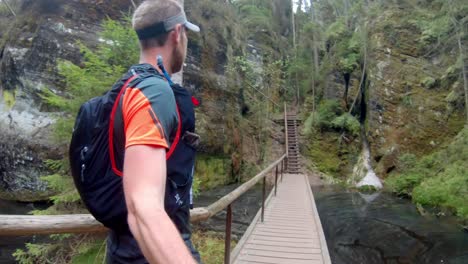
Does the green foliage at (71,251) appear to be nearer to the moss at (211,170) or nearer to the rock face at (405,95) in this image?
the moss at (211,170)

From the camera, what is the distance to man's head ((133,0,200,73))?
1298mm

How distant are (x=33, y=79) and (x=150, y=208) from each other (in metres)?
12.7

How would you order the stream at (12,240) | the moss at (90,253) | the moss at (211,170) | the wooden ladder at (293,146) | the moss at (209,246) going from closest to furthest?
1. the moss at (90,253)
2. the moss at (209,246)
3. the stream at (12,240)
4. the moss at (211,170)
5. the wooden ladder at (293,146)

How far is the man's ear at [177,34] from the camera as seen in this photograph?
4.36 ft

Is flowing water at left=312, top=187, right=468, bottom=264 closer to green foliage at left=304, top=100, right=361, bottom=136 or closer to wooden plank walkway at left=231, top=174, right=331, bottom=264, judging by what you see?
wooden plank walkway at left=231, top=174, right=331, bottom=264

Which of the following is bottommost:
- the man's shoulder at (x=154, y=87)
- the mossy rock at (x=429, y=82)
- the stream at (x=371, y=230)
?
the stream at (x=371, y=230)

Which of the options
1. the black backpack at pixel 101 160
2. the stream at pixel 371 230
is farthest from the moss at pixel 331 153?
the black backpack at pixel 101 160

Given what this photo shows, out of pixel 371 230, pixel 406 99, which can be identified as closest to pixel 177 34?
pixel 371 230

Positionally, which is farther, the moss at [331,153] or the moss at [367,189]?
the moss at [331,153]

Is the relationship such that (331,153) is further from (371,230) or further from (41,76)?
(41,76)

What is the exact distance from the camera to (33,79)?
39.1 feet

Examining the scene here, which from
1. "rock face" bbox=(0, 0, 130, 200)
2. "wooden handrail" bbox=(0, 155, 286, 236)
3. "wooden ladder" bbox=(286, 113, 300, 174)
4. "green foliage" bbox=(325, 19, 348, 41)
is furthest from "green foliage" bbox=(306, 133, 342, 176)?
"wooden handrail" bbox=(0, 155, 286, 236)

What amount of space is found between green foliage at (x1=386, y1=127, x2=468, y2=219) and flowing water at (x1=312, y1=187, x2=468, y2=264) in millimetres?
755

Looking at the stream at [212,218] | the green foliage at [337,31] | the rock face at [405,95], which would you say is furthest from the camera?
the green foliage at [337,31]
